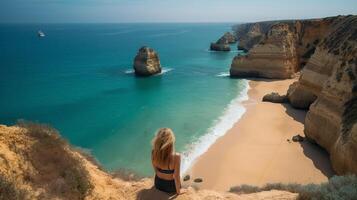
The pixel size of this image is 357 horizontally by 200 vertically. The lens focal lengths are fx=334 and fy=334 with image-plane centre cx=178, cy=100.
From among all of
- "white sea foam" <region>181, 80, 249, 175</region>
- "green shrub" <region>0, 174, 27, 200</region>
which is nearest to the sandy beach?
"white sea foam" <region>181, 80, 249, 175</region>

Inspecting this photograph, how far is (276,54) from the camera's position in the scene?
38.2 meters

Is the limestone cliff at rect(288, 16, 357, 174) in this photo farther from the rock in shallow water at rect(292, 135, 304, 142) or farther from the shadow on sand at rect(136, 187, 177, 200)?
the shadow on sand at rect(136, 187, 177, 200)

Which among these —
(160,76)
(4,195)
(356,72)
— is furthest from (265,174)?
(160,76)

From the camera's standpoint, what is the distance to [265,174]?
15.4 m

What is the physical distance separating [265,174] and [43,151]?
35.1 feet

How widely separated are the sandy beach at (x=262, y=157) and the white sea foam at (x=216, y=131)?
0.42m

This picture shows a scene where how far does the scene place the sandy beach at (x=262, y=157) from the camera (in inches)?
590

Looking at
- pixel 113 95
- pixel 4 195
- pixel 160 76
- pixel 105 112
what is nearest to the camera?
pixel 4 195

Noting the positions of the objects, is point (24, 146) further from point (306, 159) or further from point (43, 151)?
point (306, 159)

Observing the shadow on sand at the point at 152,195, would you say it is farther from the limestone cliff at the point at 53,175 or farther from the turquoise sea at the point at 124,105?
the turquoise sea at the point at 124,105

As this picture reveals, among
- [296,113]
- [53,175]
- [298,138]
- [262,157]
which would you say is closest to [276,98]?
[296,113]

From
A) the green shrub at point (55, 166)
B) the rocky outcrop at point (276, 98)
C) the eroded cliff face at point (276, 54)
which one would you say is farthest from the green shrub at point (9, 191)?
the eroded cliff face at point (276, 54)

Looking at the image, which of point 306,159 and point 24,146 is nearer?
point 24,146

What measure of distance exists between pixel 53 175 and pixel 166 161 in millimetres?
2528
